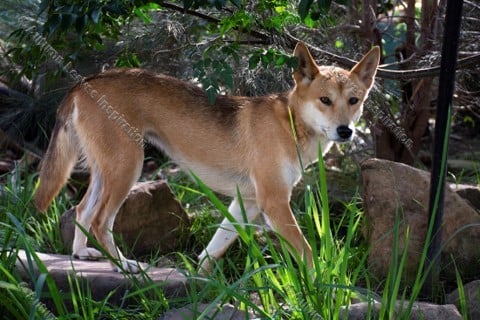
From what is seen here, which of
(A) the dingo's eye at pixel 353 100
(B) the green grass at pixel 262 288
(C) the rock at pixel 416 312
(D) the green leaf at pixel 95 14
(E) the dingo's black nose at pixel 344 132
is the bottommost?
(C) the rock at pixel 416 312

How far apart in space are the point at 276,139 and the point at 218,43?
980 millimetres

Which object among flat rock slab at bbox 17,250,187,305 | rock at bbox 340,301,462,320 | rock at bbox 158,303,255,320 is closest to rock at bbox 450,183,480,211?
rock at bbox 340,301,462,320

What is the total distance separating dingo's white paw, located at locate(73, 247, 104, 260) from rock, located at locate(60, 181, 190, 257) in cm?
39

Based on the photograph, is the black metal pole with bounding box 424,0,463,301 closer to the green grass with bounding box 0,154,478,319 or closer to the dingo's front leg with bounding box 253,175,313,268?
the green grass with bounding box 0,154,478,319

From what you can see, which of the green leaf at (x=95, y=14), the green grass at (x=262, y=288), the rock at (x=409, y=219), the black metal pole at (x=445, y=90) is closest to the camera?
the green grass at (x=262, y=288)

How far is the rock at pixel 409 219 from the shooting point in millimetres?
Answer: 4586

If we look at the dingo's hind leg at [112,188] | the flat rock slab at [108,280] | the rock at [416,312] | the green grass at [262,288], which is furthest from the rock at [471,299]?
the dingo's hind leg at [112,188]

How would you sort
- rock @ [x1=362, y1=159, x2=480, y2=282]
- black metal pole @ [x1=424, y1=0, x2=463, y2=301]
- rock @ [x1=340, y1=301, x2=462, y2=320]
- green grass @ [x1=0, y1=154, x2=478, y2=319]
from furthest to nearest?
rock @ [x1=362, y1=159, x2=480, y2=282]
black metal pole @ [x1=424, y1=0, x2=463, y2=301]
rock @ [x1=340, y1=301, x2=462, y2=320]
green grass @ [x1=0, y1=154, x2=478, y2=319]

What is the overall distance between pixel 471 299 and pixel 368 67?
169cm

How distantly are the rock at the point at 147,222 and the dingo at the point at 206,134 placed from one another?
0.42 meters

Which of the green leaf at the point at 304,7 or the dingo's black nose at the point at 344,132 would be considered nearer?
the green leaf at the point at 304,7

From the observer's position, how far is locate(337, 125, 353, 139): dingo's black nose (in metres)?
4.62

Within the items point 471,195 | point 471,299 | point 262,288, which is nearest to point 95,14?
point 262,288

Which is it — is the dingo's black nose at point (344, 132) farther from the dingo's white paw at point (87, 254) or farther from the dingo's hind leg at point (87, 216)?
the dingo's white paw at point (87, 254)
